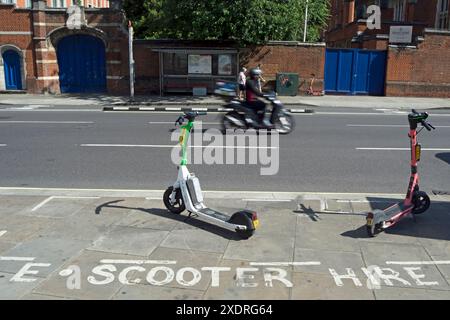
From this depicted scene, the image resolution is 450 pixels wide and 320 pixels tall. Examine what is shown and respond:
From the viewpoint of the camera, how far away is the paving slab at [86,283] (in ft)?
14.7

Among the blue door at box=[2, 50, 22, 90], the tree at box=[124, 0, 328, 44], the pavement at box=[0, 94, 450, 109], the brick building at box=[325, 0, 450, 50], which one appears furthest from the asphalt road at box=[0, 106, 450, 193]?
the brick building at box=[325, 0, 450, 50]

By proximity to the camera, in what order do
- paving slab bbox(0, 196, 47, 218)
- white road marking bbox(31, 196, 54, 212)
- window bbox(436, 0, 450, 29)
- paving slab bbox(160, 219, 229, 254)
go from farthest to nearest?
window bbox(436, 0, 450, 29) → white road marking bbox(31, 196, 54, 212) → paving slab bbox(0, 196, 47, 218) → paving slab bbox(160, 219, 229, 254)

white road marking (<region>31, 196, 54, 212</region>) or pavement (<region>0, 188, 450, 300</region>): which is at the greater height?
white road marking (<region>31, 196, 54, 212</region>)

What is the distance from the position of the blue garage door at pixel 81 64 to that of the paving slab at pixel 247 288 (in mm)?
22830

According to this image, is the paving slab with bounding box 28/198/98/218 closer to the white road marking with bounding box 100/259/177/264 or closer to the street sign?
the white road marking with bounding box 100/259/177/264

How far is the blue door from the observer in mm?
25438

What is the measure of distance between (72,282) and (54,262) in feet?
2.09

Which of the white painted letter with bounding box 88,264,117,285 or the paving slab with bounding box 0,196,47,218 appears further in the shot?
the paving slab with bounding box 0,196,47,218

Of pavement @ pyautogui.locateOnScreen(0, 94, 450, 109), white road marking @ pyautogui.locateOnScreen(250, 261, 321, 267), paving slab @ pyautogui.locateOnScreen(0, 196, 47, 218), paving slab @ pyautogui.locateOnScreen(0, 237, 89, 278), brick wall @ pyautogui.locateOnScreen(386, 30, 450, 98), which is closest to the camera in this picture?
paving slab @ pyautogui.locateOnScreen(0, 237, 89, 278)

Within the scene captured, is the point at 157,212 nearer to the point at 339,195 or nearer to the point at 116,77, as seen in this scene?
the point at 339,195

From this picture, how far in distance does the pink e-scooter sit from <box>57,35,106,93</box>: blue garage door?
2192 centimetres

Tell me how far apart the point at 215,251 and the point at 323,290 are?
5.08 ft

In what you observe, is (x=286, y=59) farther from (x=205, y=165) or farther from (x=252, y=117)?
(x=252, y=117)

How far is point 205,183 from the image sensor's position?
8859 mm
